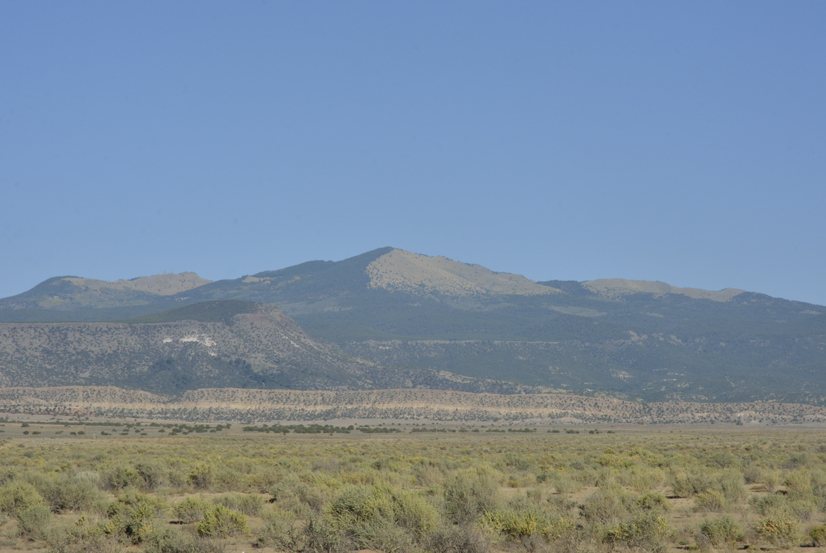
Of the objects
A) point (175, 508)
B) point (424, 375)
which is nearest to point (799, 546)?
point (175, 508)

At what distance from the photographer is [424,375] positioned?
520 feet

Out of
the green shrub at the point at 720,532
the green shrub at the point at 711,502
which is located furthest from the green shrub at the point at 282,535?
the green shrub at the point at 711,502

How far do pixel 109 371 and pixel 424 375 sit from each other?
56.2 m

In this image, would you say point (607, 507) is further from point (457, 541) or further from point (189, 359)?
point (189, 359)

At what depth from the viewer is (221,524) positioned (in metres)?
18.4

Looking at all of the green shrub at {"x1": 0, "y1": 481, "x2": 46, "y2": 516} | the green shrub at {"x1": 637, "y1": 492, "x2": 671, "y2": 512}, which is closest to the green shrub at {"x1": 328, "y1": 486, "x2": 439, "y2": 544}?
the green shrub at {"x1": 637, "y1": 492, "x2": 671, "y2": 512}

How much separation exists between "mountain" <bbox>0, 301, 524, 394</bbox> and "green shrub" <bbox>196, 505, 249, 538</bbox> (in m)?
114

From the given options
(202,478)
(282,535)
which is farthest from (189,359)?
(282,535)

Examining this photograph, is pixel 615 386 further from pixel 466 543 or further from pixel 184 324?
pixel 466 543

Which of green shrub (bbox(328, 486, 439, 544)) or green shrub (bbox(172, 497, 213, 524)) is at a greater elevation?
green shrub (bbox(328, 486, 439, 544))

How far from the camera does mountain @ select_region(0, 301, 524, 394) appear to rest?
132875 millimetres

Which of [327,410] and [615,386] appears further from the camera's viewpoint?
[615,386]

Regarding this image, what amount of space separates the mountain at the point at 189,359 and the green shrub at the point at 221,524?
113714 mm

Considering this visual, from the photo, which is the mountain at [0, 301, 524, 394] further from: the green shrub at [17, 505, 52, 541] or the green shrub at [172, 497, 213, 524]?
the green shrub at [17, 505, 52, 541]
